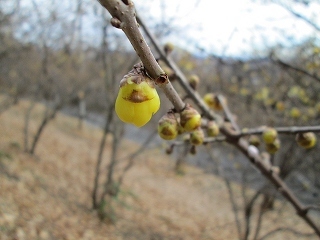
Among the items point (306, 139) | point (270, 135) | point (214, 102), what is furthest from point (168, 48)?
point (306, 139)

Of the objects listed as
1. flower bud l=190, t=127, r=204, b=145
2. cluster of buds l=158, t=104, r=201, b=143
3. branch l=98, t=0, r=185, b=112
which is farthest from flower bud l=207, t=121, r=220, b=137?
branch l=98, t=0, r=185, b=112

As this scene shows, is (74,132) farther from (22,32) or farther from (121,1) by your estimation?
(121,1)

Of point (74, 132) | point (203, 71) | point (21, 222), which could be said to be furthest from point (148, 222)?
point (74, 132)

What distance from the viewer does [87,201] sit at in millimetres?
6812

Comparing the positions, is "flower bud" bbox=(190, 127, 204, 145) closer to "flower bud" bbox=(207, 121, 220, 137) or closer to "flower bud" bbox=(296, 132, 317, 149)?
"flower bud" bbox=(207, 121, 220, 137)

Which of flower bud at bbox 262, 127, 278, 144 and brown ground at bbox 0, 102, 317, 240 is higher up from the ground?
flower bud at bbox 262, 127, 278, 144

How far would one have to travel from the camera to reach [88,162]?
11.0 meters

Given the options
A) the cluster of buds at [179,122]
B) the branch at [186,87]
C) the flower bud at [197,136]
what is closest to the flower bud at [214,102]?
the branch at [186,87]

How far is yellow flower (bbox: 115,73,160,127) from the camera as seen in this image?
31.9 inches

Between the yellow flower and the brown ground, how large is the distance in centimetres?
386

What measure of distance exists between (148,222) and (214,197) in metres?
4.10

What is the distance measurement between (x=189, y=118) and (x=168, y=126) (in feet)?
0.32

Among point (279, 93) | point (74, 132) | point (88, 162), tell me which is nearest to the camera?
point (279, 93)

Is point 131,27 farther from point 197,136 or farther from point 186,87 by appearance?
point 186,87
